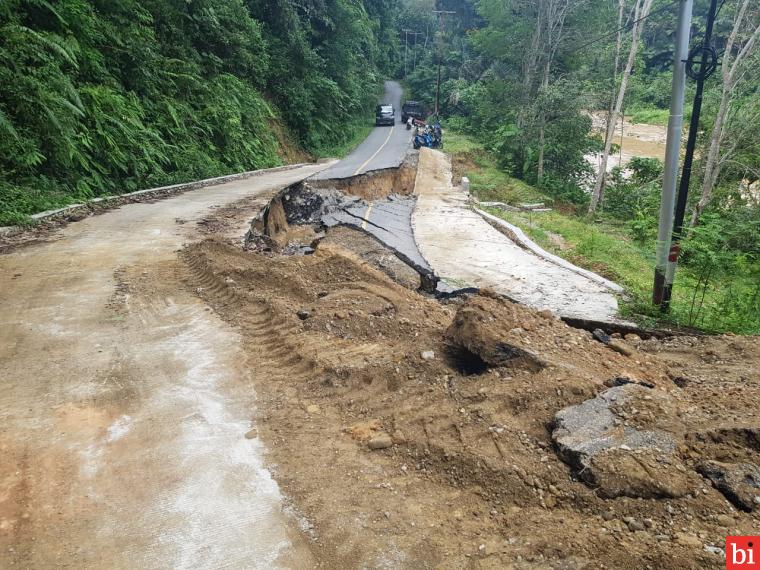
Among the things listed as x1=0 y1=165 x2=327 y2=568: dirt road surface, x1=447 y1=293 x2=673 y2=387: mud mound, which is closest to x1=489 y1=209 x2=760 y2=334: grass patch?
x1=447 y1=293 x2=673 y2=387: mud mound

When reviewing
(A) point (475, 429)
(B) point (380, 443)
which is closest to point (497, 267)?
(A) point (475, 429)

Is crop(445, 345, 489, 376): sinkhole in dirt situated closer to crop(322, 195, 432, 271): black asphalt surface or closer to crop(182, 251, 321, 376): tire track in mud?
crop(182, 251, 321, 376): tire track in mud

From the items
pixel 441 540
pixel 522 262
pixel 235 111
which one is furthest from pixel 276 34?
pixel 441 540

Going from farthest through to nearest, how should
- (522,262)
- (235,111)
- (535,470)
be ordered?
(235,111), (522,262), (535,470)

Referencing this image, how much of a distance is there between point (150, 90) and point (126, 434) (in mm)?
16135

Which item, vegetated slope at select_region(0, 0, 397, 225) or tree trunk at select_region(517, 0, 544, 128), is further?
tree trunk at select_region(517, 0, 544, 128)

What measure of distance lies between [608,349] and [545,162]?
24.2 meters

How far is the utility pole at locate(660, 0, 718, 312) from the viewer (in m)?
6.09

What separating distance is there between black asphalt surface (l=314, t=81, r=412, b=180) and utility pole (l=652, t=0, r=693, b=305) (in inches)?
521

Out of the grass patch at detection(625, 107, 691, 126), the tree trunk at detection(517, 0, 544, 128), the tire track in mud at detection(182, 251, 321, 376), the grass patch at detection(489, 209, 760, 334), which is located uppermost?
the tree trunk at detection(517, 0, 544, 128)

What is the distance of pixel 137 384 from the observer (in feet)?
15.4

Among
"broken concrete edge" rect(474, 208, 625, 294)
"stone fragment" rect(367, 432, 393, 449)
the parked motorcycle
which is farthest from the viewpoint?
the parked motorcycle

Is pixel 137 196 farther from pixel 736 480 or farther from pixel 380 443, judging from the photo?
pixel 736 480

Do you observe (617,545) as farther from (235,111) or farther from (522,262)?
(235,111)
